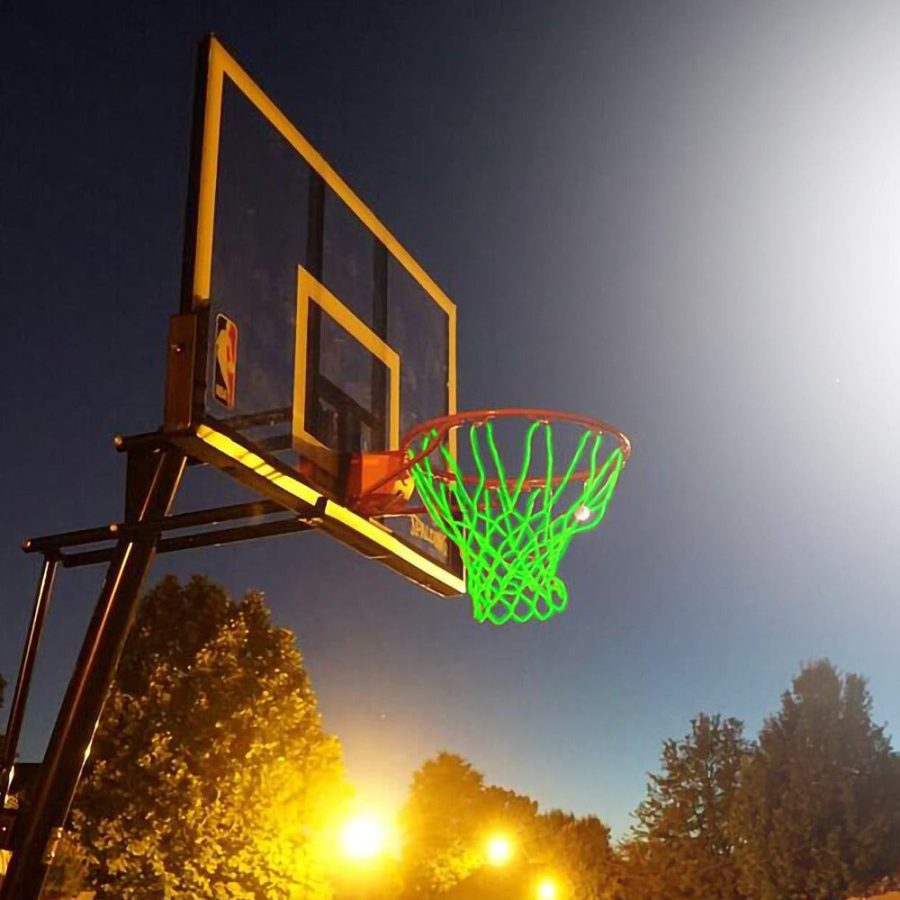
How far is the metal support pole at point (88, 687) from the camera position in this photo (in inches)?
148

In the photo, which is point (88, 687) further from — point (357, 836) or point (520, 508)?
point (357, 836)

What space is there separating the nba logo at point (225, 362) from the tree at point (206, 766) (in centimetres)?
918

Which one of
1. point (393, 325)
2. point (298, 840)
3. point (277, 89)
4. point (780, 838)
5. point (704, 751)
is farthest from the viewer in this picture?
point (704, 751)

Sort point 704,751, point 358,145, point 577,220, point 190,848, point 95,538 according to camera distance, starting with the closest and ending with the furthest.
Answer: point 95,538 < point 358,145 < point 577,220 < point 190,848 < point 704,751

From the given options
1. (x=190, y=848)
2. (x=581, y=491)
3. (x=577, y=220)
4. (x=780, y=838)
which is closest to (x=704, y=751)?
(x=780, y=838)

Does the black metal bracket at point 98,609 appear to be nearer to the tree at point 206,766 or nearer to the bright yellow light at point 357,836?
the tree at point 206,766

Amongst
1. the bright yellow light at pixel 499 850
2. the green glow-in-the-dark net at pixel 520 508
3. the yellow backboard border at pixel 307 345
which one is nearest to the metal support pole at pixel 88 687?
the yellow backboard border at pixel 307 345

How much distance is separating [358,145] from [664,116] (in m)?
2.44

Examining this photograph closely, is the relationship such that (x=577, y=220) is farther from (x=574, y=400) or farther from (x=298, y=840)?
(x=298, y=840)

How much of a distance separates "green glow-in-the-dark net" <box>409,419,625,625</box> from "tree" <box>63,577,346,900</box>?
26.4ft

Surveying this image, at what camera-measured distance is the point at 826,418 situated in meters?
13.1

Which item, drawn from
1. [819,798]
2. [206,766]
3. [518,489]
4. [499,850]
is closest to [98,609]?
[518,489]

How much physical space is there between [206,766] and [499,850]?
9734 mm

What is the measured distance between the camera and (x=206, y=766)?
1234 cm
